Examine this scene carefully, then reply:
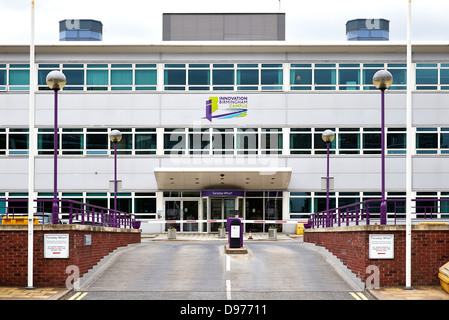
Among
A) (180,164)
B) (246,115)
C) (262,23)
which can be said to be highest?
(262,23)

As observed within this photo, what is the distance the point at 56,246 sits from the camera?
15.9m

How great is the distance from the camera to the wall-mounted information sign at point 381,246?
617 inches

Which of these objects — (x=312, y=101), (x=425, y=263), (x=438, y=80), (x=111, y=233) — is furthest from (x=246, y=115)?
(x=425, y=263)

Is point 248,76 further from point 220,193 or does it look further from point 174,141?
point 220,193

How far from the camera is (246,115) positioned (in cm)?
4209

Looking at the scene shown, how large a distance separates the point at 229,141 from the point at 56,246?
26.7m

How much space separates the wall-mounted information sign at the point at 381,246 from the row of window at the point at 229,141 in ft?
86.5

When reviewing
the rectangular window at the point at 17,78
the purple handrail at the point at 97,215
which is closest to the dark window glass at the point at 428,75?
the purple handrail at the point at 97,215

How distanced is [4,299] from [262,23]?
3671 cm

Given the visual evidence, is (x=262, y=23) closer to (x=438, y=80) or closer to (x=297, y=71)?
(x=297, y=71)

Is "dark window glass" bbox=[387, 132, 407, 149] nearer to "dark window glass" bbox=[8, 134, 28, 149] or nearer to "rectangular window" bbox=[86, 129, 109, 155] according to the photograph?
"rectangular window" bbox=[86, 129, 109, 155]

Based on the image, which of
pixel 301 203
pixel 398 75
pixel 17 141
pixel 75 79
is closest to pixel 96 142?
pixel 75 79

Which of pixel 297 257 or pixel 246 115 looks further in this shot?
pixel 246 115

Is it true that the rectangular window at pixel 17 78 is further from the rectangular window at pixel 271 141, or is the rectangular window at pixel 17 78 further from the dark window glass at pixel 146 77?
the rectangular window at pixel 271 141
